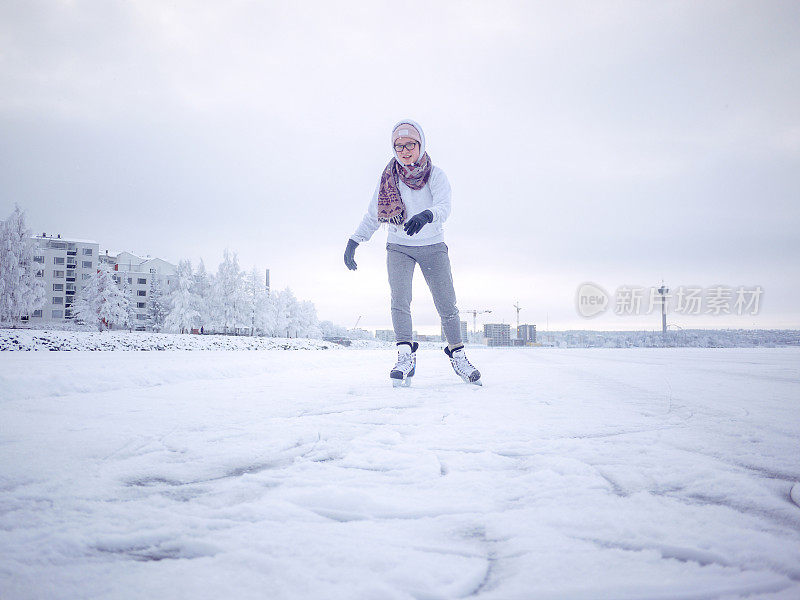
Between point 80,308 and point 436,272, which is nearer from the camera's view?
point 436,272

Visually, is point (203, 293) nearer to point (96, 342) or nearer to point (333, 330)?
point (96, 342)

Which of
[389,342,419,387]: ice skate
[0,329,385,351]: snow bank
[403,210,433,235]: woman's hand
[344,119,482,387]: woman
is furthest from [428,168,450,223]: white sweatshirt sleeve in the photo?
[0,329,385,351]: snow bank

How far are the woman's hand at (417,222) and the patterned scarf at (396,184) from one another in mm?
609

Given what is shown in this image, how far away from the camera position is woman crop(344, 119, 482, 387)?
13.1 feet

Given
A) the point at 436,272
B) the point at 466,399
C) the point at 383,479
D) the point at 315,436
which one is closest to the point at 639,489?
the point at 383,479

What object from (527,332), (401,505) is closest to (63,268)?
(527,332)

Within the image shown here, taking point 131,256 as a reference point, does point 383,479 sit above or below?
below

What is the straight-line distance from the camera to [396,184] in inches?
165

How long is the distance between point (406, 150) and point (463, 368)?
209 cm

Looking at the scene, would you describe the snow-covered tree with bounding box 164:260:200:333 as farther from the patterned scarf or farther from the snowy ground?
the snowy ground

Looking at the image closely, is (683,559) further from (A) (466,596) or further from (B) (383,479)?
(B) (383,479)

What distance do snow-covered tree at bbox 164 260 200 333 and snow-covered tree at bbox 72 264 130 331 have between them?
5591 mm

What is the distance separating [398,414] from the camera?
2098 mm

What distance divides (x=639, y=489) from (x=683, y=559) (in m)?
0.34
